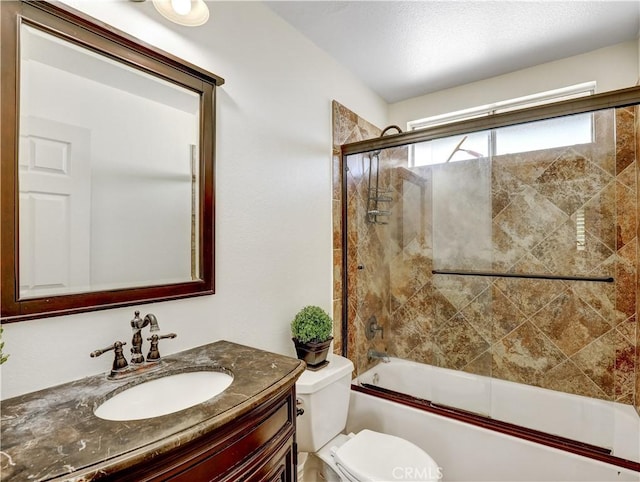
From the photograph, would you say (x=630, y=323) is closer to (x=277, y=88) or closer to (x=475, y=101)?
(x=475, y=101)

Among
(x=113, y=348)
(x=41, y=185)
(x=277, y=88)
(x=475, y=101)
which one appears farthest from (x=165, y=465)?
(x=475, y=101)

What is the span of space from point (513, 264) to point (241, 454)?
2215 mm

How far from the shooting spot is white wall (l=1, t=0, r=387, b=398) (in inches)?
39.8

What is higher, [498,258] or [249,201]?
[249,201]

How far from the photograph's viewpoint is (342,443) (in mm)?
1688

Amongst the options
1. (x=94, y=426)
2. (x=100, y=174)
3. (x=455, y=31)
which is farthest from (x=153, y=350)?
(x=455, y=31)

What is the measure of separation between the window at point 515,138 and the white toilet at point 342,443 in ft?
5.13

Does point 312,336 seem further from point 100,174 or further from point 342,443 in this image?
point 100,174

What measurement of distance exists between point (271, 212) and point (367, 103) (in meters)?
1.45

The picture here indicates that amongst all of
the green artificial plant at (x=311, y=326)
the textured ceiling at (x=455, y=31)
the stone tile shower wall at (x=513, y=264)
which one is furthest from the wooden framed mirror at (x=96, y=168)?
the stone tile shower wall at (x=513, y=264)

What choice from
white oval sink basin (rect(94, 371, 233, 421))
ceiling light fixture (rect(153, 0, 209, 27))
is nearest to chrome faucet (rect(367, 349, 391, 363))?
white oval sink basin (rect(94, 371, 233, 421))

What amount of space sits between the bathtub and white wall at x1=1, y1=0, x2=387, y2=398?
0.79 m

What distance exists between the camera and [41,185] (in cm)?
96

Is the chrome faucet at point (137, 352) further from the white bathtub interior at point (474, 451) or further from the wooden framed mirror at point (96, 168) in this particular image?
the white bathtub interior at point (474, 451)
